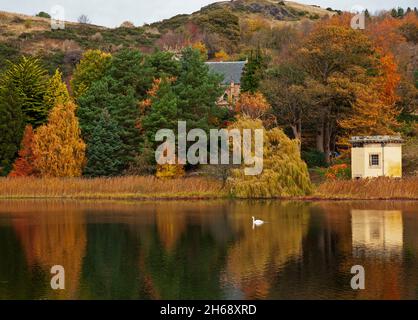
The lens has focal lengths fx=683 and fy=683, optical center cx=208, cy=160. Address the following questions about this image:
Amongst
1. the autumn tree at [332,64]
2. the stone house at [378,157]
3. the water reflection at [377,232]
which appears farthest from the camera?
the autumn tree at [332,64]

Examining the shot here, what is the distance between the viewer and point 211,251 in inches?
958

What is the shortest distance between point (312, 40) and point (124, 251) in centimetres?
3176

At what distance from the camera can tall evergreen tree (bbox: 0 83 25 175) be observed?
49719 millimetres

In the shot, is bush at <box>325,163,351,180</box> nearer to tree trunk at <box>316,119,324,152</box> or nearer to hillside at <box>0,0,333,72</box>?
tree trunk at <box>316,119,324,152</box>

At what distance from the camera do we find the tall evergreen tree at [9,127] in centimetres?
4972

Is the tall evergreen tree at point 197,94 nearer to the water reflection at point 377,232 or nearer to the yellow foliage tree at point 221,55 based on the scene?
the water reflection at point 377,232

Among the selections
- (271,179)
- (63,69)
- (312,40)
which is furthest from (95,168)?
(63,69)

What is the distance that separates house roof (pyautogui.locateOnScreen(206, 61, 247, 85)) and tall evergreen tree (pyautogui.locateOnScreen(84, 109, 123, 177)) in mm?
21701

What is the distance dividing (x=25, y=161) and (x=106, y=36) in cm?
6770

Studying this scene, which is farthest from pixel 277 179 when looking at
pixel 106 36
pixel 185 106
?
pixel 106 36

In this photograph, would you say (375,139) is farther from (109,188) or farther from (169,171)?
(109,188)

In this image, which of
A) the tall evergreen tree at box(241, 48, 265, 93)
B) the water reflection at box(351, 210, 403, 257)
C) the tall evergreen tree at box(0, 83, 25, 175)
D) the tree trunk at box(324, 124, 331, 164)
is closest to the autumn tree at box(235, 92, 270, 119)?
the tall evergreen tree at box(241, 48, 265, 93)

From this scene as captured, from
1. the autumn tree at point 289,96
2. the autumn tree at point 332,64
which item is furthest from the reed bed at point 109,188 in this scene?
the autumn tree at point 332,64

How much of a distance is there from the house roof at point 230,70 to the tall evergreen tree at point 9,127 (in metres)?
24.5
